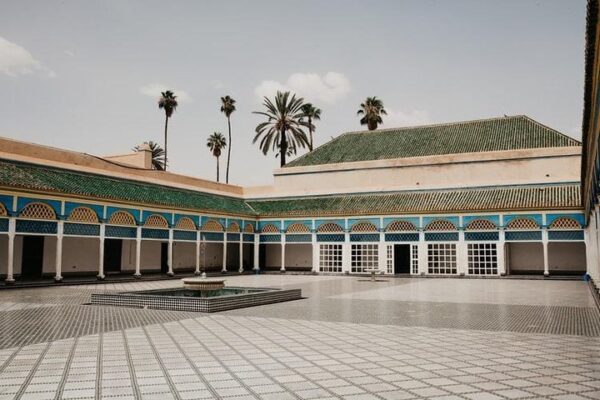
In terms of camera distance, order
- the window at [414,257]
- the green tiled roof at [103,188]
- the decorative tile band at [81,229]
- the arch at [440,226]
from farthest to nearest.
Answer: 1. the window at [414,257]
2. the arch at [440,226]
3. the decorative tile band at [81,229]
4. the green tiled roof at [103,188]

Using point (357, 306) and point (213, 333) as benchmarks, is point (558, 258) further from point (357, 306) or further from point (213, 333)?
point (213, 333)

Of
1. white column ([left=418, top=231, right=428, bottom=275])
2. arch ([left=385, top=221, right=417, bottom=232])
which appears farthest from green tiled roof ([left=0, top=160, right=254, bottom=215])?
white column ([left=418, top=231, right=428, bottom=275])

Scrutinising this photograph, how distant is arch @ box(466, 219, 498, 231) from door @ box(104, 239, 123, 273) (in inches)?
701

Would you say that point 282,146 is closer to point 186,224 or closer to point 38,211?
point 186,224

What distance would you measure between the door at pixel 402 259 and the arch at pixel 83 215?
1617cm

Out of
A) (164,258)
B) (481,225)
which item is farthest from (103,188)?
(481,225)

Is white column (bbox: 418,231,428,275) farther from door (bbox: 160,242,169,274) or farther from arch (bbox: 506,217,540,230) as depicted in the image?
door (bbox: 160,242,169,274)

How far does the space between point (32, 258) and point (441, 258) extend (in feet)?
64.2

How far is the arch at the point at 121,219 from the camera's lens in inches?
870

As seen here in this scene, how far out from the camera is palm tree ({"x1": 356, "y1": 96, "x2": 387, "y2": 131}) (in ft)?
172

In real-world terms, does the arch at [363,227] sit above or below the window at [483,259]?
above

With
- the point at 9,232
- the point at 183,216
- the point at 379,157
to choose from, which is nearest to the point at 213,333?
the point at 9,232

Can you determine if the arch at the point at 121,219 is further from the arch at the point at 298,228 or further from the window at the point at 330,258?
the window at the point at 330,258

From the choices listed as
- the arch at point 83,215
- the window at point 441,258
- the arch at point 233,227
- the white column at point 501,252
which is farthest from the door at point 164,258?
the white column at point 501,252
